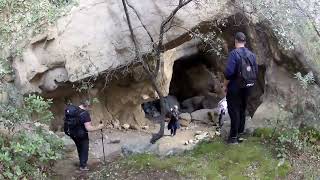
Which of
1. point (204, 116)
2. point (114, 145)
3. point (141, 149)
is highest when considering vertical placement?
point (204, 116)

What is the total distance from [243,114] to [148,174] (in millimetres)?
2052

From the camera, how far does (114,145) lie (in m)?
12.2

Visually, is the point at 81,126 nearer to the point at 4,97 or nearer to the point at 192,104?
the point at 4,97

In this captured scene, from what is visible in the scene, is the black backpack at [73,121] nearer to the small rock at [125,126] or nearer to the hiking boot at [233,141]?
the hiking boot at [233,141]

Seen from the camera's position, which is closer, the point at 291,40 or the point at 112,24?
the point at 291,40

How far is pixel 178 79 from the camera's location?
2298 cm

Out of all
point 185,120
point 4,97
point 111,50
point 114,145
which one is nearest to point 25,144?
point 4,97

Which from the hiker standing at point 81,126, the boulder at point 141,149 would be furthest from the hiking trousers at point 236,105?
the hiker standing at point 81,126

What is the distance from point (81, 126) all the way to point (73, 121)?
0.19 meters

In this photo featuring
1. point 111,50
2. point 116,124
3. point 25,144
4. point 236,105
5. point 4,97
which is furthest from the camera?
point 116,124

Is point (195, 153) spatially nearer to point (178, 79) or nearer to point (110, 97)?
point (110, 97)

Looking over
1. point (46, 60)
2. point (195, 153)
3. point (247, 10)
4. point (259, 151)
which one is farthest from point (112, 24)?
point (259, 151)

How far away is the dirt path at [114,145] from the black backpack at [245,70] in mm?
1930

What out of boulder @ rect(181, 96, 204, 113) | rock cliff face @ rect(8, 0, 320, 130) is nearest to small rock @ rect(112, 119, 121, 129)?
rock cliff face @ rect(8, 0, 320, 130)
